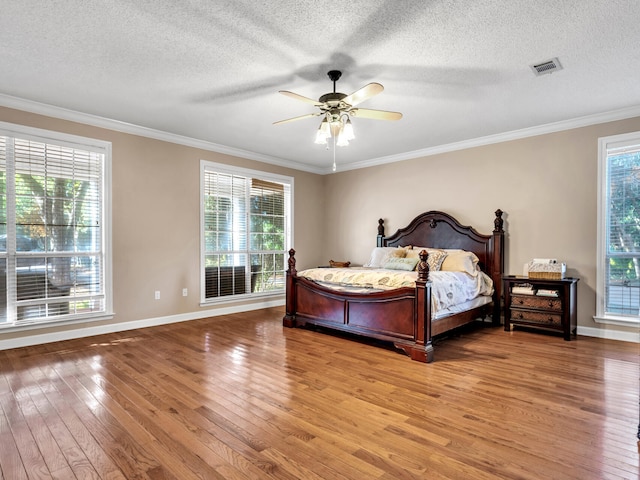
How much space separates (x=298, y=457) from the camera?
1861mm

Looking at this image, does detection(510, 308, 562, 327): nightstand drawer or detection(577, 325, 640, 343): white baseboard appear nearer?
detection(577, 325, 640, 343): white baseboard

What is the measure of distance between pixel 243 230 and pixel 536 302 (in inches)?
171

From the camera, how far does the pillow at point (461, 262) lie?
15.6ft

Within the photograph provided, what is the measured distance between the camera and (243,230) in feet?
19.8

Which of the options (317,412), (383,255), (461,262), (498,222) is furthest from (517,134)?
(317,412)

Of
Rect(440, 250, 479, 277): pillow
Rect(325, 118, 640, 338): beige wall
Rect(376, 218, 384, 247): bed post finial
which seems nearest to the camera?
Rect(325, 118, 640, 338): beige wall

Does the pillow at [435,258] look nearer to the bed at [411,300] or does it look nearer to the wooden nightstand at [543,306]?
the bed at [411,300]

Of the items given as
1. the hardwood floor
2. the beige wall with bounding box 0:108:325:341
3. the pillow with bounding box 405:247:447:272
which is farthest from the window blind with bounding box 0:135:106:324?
the pillow with bounding box 405:247:447:272

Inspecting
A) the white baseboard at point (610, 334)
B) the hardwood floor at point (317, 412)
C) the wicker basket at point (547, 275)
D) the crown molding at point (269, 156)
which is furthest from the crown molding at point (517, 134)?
the hardwood floor at point (317, 412)

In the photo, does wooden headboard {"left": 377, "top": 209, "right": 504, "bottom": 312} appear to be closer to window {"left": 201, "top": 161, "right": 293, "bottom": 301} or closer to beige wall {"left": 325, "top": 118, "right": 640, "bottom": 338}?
beige wall {"left": 325, "top": 118, "right": 640, "bottom": 338}

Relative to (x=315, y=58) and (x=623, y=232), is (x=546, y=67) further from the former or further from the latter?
(x=623, y=232)

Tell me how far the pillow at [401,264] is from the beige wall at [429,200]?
1.12m

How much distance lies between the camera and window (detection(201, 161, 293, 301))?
5602 mm

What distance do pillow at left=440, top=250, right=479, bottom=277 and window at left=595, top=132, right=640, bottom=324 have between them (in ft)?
4.53
